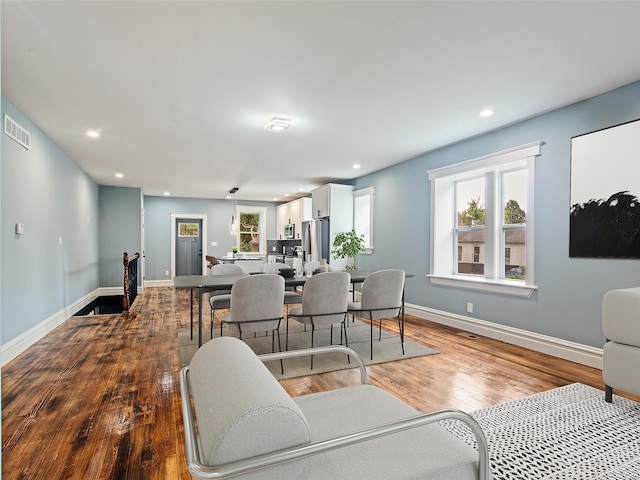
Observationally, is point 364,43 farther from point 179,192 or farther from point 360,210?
point 179,192

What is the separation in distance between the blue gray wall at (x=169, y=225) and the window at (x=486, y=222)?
682 cm

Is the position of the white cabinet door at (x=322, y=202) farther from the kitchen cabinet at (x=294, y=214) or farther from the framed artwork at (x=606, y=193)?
the framed artwork at (x=606, y=193)

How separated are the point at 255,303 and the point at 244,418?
7.51 feet

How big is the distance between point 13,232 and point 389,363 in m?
3.96

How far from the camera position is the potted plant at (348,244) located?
647cm

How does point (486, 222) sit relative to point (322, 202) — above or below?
below

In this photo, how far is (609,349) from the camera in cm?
239


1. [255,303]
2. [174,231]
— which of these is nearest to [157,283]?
[174,231]

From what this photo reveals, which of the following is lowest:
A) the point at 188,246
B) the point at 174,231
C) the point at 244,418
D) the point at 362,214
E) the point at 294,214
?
the point at 244,418

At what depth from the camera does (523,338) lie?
384 centimetres

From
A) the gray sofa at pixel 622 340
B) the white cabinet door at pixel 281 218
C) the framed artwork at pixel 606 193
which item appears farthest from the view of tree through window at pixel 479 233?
the white cabinet door at pixel 281 218

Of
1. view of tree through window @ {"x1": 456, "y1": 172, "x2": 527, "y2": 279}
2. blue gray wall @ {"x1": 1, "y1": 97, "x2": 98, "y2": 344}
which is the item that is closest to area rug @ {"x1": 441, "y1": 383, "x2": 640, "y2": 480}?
view of tree through window @ {"x1": 456, "y1": 172, "x2": 527, "y2": 279}

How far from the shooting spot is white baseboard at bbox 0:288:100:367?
333 cm

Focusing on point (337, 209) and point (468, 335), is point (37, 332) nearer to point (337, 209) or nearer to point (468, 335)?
point (337, 209)
